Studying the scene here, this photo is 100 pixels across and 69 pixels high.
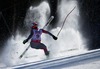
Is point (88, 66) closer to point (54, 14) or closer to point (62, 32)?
point (62, 32)

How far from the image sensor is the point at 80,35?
57.3ft

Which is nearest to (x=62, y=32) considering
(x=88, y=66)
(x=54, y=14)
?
(x=54, y=14)

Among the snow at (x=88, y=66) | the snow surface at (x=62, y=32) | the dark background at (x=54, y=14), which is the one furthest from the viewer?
the dark background at (x=54, y=14)

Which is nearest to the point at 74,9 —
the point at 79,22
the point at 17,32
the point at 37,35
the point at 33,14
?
the point at 79,22

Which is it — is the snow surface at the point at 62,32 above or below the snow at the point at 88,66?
above

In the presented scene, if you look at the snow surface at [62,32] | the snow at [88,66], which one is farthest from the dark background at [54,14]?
the snow at [88,66]

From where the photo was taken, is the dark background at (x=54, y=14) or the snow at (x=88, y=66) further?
the dark background at (x=54, y=14)

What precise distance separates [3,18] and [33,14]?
1.81 m

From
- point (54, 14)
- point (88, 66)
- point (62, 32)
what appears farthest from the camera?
point (54, 14)

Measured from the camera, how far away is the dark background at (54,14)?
17.2m

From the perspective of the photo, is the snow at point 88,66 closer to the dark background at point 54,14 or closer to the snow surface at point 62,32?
the snow surface at point 62,32

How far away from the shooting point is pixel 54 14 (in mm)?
17625

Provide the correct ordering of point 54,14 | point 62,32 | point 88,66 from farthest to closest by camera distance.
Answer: point 54,14, point 62,32, point 88,66

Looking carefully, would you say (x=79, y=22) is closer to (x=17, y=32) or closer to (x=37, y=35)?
(x=17, y=32)
